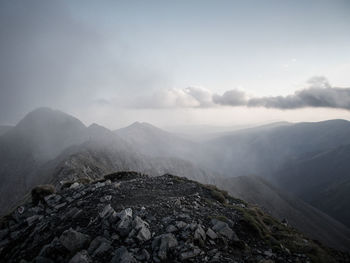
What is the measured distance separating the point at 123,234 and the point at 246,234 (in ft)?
28.2

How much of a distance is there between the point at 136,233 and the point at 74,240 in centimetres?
333

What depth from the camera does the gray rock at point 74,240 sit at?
32.9 feet

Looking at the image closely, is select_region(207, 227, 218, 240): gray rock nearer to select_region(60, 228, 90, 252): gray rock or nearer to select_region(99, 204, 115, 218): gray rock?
select_region(99, 204, 115, 218): gray rock

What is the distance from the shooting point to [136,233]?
10.7 metres

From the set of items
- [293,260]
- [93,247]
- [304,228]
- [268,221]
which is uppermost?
[93,247]

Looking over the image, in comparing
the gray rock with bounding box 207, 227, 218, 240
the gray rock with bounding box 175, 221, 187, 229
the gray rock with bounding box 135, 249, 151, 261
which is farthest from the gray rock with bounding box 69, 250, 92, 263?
the gray rock with bounding box 207, 227, 218, 240

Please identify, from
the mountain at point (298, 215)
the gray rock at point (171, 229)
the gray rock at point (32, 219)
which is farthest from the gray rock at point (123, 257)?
the mountain at point (298, 215)

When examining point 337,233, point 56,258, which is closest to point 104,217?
point 56,258

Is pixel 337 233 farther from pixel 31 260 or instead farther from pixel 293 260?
pixel 31 260

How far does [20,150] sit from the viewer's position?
190m

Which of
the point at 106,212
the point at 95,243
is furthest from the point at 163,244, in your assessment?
the point at 106,212

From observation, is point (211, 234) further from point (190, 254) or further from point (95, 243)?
point (95, 243)

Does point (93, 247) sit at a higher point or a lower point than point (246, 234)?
higher

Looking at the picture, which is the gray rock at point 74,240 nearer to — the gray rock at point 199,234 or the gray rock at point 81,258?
the gray rock at point 81,258
